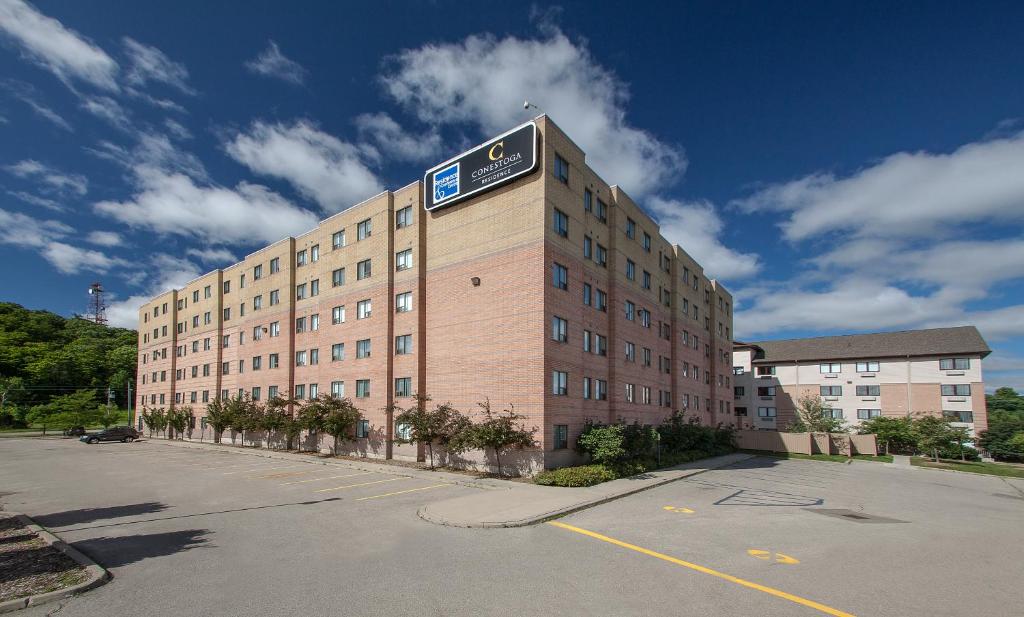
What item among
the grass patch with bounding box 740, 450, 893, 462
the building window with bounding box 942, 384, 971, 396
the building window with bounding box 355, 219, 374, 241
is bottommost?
the grass patch with bounding box 740, 450, 893, 462

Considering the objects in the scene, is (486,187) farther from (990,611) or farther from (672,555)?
(990,611)

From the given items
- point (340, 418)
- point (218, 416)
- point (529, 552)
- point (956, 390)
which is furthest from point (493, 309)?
point (956, 390)

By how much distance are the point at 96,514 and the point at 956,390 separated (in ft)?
235

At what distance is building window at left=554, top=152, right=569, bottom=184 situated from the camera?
26362mm

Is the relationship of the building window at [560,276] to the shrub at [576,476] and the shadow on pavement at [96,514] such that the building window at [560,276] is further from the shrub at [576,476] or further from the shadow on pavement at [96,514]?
the shadow on pavement at [96,514]

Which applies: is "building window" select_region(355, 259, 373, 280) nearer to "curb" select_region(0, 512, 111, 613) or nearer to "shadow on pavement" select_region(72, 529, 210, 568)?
"shadow on pavement" select_region(72, 529, 210, 568)

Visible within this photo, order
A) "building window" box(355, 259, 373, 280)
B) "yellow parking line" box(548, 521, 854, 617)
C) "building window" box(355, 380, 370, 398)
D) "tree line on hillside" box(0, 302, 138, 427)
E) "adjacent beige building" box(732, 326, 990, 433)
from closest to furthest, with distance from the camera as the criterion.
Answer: "yellow parking line" box(548, 521, 854, 617)
"building window" box(355, 380, 370, 398)
"building window" box(355, 259, 373, 280)
"adjacent beige building" box(732, 326, 990, 433)
"tree line on hillside" box(0, 302, 138, 427)

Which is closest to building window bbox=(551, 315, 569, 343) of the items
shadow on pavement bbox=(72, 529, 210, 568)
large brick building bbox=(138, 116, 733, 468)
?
large brick building bbox=(138, 116, 733, 468)

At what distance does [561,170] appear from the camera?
87.8 feet

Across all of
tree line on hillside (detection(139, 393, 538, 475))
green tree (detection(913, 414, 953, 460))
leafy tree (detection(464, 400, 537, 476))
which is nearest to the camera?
leafy tree (detection(464, 400, 537, 476))

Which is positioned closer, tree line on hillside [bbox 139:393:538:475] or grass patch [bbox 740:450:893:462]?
tree line on hillside [bbox 139:393:538:475]

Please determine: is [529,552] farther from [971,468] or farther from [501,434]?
[971,468]

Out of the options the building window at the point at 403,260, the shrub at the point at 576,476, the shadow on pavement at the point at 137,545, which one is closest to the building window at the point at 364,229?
the building window at the point at 403,260

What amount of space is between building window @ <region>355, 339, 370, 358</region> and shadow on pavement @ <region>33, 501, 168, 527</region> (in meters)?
16.4
